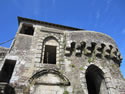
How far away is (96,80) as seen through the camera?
6180 millimetres

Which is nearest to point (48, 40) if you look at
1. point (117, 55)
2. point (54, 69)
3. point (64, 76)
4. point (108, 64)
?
point (54, 69)

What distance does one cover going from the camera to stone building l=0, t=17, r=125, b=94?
4808 mm

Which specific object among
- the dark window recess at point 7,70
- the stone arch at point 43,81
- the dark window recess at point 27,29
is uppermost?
the dark window recess at point 27,29

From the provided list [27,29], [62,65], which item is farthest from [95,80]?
[27,29]

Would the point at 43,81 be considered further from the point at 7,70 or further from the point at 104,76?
the point at 104,76

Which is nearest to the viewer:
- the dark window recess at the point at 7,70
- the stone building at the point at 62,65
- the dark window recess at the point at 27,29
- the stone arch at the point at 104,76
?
the stone building at the point at 62,65

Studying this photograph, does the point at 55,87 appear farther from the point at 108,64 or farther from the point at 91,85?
the point at 108,64

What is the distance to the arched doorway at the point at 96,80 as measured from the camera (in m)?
5.70

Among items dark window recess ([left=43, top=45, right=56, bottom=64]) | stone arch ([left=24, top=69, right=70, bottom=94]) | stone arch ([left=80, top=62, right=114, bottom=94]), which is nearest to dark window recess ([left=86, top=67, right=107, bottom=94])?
stone arch ([left=80, top=62, right=114, bottom=94])

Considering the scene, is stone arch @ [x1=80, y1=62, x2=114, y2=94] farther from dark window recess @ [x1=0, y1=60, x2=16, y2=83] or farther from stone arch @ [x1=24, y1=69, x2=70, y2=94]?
dark window recess @ [x1=0, y1=60, x2=16, y2=83]

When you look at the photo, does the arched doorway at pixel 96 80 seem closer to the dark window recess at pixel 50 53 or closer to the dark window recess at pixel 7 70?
the dark window recess at pixel 50 53

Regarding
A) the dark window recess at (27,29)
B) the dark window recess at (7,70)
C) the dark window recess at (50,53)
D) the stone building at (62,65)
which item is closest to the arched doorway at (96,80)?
the stone building at (62,65)

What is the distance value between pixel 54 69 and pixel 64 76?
2.07ft

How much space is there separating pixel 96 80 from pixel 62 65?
2305 mm
